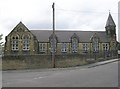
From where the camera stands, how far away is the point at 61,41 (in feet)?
226

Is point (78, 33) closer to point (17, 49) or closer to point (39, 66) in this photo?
point (17, 49)

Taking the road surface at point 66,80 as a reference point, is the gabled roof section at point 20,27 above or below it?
above

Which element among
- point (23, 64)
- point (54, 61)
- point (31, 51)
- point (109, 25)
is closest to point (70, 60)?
point (54, 61)

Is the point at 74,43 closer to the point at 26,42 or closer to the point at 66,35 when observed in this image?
the point at 66,35

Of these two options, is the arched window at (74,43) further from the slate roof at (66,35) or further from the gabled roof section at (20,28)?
the gabled roof section at (20,28)

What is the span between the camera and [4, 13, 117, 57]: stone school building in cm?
6494

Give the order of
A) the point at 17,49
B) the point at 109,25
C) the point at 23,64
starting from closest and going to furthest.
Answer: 1. the point at 23,64
2. the point at 17,49
3. the point at 109,25

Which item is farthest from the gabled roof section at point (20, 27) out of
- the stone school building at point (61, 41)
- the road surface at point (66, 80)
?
the road surface at point (66, 80)

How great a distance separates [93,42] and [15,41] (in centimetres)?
2160

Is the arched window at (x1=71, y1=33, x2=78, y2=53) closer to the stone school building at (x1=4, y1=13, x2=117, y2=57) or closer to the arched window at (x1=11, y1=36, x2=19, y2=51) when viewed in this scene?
the stone school building at (x1=4, y1=13, x2=117, y2=57)

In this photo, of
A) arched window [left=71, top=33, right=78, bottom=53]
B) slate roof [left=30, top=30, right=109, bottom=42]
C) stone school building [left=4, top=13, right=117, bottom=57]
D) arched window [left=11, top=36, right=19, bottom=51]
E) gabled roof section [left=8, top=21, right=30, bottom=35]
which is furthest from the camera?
slate roof [left=30, top=30, right=109, bottom=42]

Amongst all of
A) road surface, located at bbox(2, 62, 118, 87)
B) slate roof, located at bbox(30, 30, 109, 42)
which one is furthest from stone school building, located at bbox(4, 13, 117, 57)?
road surface, located at bbox(2, 62, 118, 87)

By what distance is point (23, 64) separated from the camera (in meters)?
Result: 34.4

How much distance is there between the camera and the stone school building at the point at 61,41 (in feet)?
213
